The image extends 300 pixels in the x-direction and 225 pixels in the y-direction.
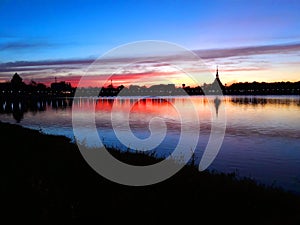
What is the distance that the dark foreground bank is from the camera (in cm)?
923

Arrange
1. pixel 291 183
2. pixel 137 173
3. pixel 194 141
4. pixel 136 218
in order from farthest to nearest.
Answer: pixel 194 141
pixel 291 183
pixel 137 173
pixel 136 218

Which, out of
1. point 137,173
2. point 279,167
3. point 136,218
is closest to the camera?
point 136,218

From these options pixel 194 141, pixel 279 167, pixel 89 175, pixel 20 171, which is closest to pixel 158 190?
pixel 89 175

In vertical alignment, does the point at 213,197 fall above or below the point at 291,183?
above

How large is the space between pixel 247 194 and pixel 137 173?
15.7 ft

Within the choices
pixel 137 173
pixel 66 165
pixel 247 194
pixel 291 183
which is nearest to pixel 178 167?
pixel 137 173

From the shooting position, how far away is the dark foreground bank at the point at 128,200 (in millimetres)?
9234

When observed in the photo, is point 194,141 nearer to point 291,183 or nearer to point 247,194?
point 291,183

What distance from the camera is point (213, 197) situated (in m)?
11.2

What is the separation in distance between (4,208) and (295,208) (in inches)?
397

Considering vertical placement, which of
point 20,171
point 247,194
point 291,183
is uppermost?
point 20,171

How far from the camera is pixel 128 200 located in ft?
33.7

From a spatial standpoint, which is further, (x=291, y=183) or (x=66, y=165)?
(x=291, y=183)

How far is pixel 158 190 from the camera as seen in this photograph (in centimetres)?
1149
